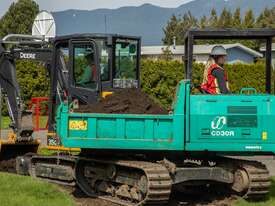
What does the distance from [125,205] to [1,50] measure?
5835 millimetres

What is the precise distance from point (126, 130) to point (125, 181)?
38.3 inches

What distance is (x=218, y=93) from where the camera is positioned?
38.1 ft

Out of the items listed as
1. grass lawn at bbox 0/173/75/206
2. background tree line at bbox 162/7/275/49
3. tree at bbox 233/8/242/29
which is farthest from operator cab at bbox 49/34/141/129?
tree at bbox 233/8/242/29

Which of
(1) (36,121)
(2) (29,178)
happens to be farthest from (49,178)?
(1) (36,121)

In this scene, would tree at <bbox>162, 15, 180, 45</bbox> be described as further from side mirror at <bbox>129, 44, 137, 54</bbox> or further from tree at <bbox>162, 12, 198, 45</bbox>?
side mirror at <bbox>129, 44, 137, 54</bbox>

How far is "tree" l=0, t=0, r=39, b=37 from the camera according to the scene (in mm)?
67312

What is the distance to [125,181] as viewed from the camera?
1173 cm

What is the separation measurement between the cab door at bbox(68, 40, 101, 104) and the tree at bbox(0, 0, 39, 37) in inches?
2141

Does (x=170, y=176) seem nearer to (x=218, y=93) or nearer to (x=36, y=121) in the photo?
(x=218, y=93)

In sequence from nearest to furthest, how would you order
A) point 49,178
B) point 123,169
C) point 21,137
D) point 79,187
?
point 123,169 → point 79,187 → point 49,178 → point 21,137

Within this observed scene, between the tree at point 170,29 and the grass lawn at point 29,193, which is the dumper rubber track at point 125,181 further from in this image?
Result: the tree at point 170,29

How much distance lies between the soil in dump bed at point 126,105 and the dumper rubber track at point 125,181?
0.86 m

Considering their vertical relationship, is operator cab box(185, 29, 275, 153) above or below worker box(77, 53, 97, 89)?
below

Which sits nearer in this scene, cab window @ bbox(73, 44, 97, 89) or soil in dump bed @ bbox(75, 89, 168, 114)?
→ soil in dump bed @ bbox(75, 89, 168, 114)
